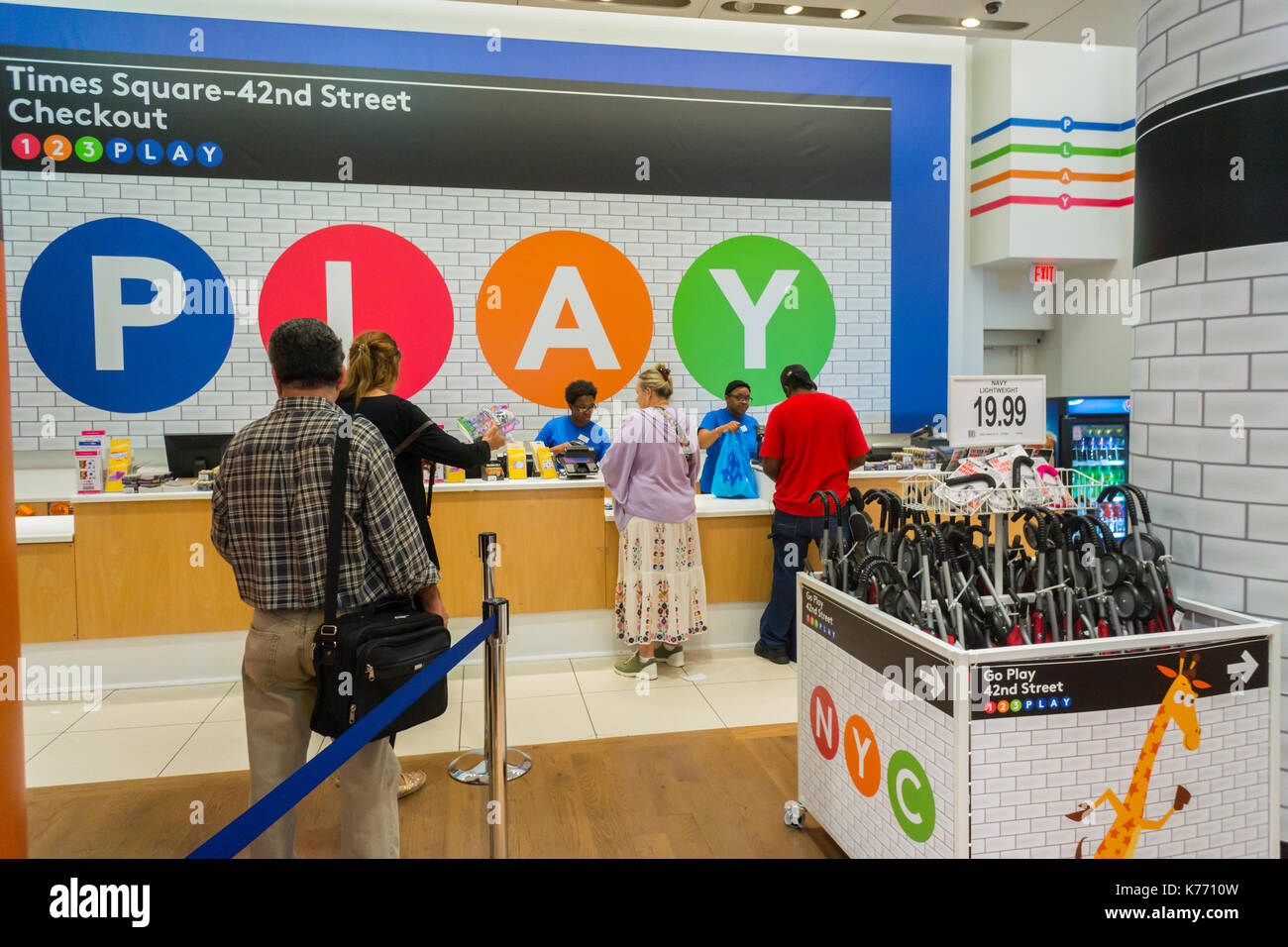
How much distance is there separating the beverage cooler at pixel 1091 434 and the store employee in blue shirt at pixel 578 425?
3.77 metres

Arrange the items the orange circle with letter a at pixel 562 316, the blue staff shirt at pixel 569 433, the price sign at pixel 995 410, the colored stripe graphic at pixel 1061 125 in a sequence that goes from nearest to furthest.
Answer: the price sign at pixel 995 410
the blue staff shirt at pixel 569 433
the orange circle with letter a at pixel 562 316
the colored stripe graphic at pixel 1061 125

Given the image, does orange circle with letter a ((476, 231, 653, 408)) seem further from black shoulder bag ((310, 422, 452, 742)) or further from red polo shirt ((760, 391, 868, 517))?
black shoulder bag ((310, 422, 452, 742))

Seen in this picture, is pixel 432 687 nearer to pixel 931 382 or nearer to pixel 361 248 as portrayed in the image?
pixel 361 248

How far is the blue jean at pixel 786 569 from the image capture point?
15.3 feet

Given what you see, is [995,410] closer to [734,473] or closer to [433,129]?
[734,473]

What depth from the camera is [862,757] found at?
2.40 metres

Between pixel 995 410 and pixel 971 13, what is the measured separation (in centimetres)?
183

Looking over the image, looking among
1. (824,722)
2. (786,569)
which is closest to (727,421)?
(786,569)

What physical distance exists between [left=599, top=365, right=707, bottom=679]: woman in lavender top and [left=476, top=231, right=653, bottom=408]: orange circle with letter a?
246 cm

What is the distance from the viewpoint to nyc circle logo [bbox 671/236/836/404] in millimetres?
6973

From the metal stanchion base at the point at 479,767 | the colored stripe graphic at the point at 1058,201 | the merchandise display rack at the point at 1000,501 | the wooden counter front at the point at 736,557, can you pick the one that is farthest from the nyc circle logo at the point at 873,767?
the colored stripe graphic at the point at 1058,201

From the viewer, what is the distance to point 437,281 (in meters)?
6.52

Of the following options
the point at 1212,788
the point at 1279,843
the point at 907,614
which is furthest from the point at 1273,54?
the point at 1279,843

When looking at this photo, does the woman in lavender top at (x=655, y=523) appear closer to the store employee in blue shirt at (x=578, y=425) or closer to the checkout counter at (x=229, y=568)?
the checkout counter at (x=229, y=568)
